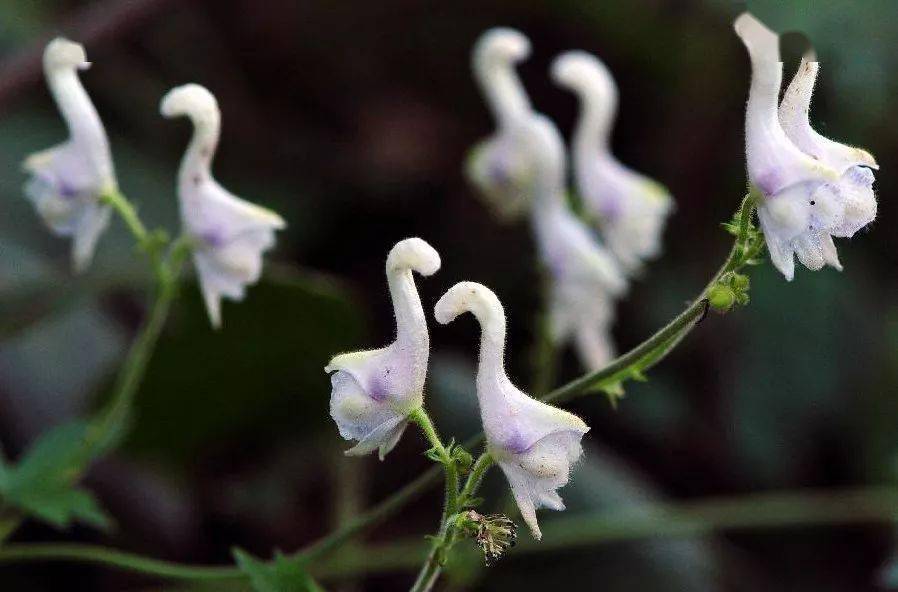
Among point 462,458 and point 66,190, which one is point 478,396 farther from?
point 66,190

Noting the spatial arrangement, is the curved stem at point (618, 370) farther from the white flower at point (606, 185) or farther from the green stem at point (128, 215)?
the white flower at point (606, 185)

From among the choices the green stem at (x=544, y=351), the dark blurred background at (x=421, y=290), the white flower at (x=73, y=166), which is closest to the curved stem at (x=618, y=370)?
the dark blurred background at (x=421, y=290)

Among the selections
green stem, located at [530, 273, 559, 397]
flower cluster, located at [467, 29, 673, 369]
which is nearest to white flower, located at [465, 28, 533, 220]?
flower cluster, located at [467, 29, 673, 369]

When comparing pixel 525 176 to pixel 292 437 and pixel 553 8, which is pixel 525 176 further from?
pixel 553 8

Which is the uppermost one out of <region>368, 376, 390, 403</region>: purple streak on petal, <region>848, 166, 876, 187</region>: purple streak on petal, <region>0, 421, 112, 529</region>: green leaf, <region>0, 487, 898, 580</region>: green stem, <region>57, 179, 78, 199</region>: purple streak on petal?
<region>57, 179, 78, 199</region>: purple streak on petal

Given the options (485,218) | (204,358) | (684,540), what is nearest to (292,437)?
(204,358)

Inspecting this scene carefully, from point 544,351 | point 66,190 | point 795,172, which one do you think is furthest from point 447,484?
point 544,351

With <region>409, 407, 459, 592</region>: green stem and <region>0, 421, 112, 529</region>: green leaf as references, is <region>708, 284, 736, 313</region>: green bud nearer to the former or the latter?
<region>409, 407, 459, 592</region>: green stem
